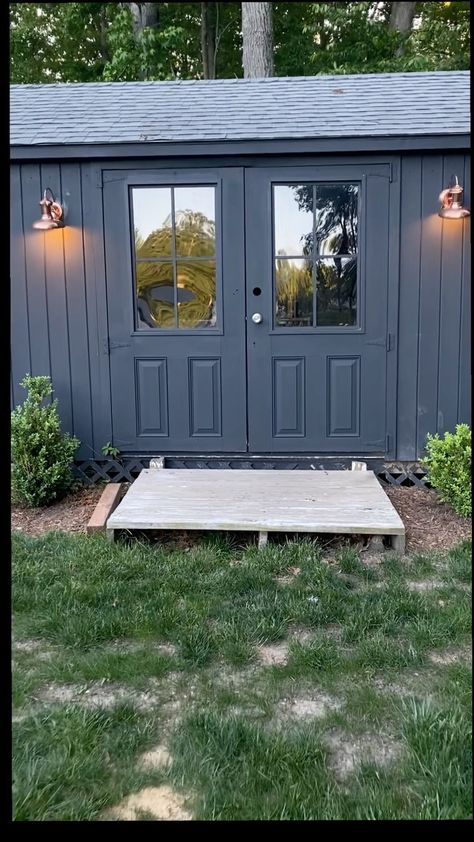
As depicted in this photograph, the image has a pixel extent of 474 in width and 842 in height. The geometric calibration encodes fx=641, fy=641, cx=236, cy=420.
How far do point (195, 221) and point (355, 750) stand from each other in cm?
383

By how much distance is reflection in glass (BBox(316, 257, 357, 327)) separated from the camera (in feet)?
15.8

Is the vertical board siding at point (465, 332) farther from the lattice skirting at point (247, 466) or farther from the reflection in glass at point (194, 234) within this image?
the reflection in glass at point (194, 234)

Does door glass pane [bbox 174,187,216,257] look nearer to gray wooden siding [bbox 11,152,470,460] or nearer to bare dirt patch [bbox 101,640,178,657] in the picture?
gray wooden siding [bbox 11,152,470,460]

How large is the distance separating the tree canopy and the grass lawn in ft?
36.2

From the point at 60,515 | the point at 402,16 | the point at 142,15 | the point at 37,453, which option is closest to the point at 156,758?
the point at 60,515

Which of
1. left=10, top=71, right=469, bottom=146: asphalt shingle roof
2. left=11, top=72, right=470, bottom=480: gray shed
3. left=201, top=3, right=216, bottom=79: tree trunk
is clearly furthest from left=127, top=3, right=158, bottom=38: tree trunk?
left=11, top=72, right=470, bottom=480: gray shed

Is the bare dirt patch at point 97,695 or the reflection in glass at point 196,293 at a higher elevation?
the reflection in glass at point 196,293

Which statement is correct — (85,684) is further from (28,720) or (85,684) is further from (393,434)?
(393,434)

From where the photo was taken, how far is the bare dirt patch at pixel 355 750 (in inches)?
76.7

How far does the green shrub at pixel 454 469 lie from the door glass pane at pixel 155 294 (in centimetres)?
218

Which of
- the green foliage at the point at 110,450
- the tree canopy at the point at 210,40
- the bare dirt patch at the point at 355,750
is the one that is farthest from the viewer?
the tree canopy at the point at 210,40

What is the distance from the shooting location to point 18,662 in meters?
2.47

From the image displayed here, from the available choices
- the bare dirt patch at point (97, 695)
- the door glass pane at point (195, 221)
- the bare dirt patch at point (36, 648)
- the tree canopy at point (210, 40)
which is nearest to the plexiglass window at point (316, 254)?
the door glass pane at point (195, 221)

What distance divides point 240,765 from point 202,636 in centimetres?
78
